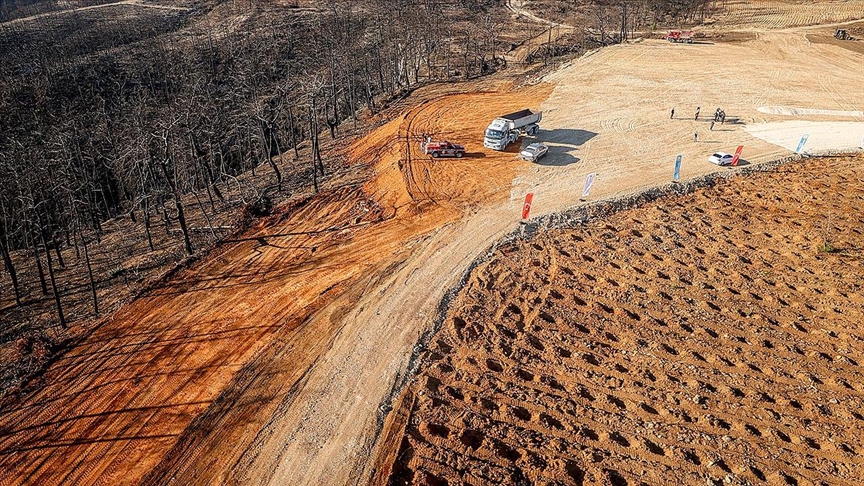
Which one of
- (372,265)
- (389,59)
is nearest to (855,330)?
(372,265)

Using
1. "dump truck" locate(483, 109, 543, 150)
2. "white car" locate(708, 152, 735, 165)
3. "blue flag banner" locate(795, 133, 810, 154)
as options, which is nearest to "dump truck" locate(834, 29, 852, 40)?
"blue flag banner" locate(795, 133, 810, 154)

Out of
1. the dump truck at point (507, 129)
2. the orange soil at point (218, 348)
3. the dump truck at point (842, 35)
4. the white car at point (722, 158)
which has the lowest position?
the orange soil at point (218, 348)

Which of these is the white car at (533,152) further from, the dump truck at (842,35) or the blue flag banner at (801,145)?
the dump truck at (842,35)

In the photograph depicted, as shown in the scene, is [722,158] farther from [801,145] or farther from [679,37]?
[679,37]

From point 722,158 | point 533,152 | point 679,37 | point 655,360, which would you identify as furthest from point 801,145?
point 679,37

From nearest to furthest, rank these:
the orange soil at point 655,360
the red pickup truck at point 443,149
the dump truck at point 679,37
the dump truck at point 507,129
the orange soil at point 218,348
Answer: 1. the orange soil at point 655,360
2. the orange soil at point 218,348
3. the red pickup truck at point 443,149
4. the dump truck at point 507,129
5. the dump truck at point 679,37

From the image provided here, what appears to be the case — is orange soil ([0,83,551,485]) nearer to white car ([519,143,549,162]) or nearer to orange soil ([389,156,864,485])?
white car ([519,143,549,162])

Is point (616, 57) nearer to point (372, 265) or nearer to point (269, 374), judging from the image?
point (372, 265)

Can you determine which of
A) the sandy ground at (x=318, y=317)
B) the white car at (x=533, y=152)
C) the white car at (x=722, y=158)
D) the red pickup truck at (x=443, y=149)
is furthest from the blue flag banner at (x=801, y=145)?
the red pickup truck at (x=443, y=149)

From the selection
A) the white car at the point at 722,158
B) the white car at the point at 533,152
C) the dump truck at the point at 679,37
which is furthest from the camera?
the dump truck at the point at 679,37
